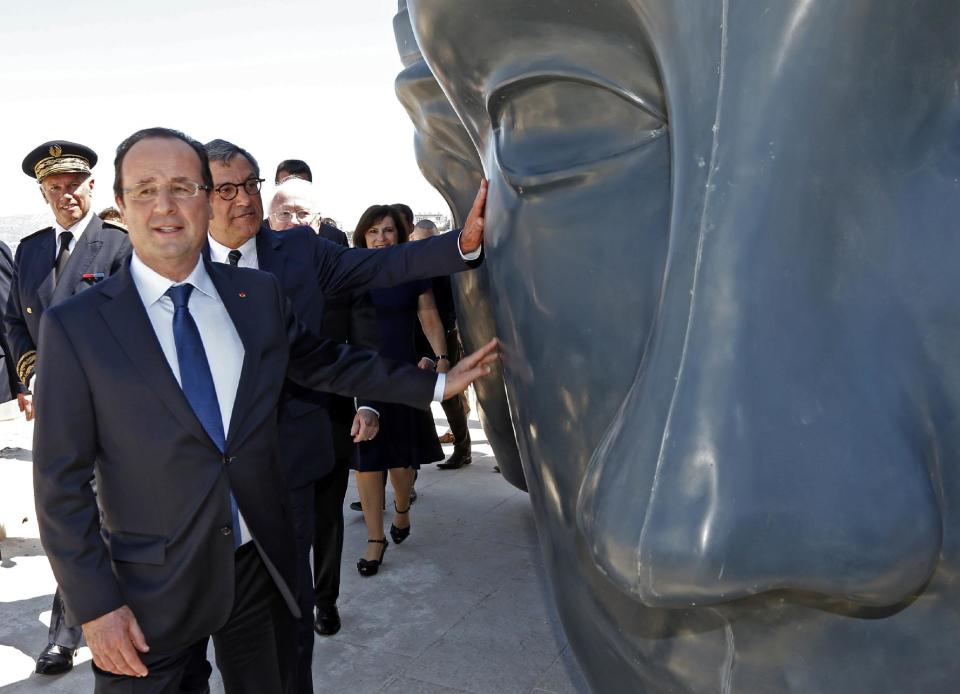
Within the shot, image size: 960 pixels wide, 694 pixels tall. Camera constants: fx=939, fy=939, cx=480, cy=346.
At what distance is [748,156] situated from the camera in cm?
65

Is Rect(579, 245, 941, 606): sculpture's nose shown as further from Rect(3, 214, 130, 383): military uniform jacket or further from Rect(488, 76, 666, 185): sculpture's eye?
Rect(3, 214, 130, 383): military uniform jacket

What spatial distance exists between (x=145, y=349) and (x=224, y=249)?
96cm

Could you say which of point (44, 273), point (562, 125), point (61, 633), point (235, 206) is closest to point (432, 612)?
point (61, 633)

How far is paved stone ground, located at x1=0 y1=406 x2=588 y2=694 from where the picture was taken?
309cm

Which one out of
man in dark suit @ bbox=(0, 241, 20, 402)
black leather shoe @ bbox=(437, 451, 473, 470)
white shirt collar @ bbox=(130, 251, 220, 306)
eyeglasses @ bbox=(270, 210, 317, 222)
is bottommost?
black leather shoe @ bbox=(437, 451, 473, 470)

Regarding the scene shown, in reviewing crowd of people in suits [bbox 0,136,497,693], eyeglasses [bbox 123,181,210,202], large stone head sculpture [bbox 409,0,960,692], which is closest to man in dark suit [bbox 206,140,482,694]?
crowd of people in suits [bbox 0,136,497,693]

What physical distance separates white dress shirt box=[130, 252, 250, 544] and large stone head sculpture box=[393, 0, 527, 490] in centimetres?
65

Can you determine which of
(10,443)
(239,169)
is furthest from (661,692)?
(10,443)

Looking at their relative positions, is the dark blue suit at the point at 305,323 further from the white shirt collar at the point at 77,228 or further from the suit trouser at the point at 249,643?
the white shirt collar at the point at 77,228

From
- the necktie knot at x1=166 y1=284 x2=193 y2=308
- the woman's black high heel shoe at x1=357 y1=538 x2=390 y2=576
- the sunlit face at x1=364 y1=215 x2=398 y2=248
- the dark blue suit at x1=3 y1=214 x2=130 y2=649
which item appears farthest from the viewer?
the sunlit face at x1=364 y1=215 x2=398 y2=248

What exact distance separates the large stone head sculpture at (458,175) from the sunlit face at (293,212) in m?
2.33

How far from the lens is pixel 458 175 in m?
1.33

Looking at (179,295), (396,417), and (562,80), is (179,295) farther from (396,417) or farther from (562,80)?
(396,417)

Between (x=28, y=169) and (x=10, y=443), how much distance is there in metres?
4.24
